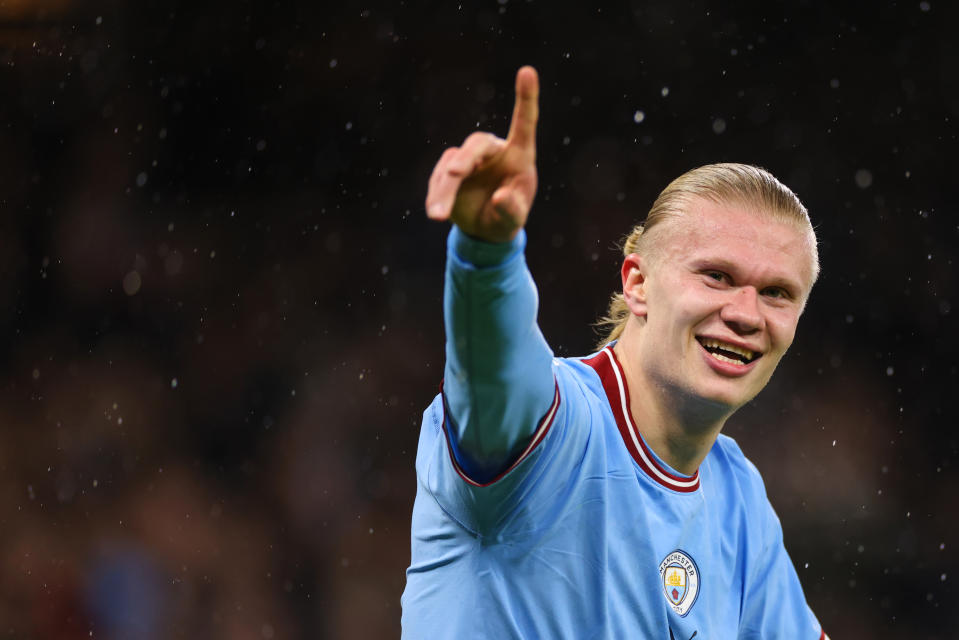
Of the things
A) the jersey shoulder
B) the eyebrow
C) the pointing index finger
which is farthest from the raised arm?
the jersey shoulder

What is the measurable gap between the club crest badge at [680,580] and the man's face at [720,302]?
0.29 m

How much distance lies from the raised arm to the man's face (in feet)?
1.34

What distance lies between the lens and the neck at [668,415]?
71.3 inches

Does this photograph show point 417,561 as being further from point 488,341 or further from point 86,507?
point 86,507

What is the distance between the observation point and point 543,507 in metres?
1.56

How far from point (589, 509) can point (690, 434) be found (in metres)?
0.33

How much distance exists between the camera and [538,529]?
1570 mm

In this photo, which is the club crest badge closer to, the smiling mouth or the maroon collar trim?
the maroon collar trim

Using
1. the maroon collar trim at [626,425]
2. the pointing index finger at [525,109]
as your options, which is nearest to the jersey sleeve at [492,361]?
the pointing index finger at [525,109]

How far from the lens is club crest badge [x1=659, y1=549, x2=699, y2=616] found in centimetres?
183

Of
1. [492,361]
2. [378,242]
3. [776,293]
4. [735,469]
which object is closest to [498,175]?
[492,361]

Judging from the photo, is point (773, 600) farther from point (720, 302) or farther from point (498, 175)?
point (498, 175)

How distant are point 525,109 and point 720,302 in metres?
0.70

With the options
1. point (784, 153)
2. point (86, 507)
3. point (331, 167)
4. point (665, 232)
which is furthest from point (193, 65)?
point (665, 232)
